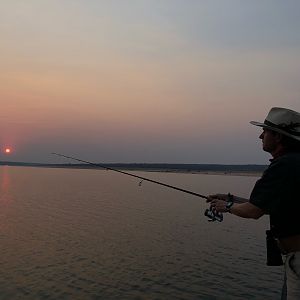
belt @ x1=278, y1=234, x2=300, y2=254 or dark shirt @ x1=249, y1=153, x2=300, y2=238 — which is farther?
belt @ x1=278, y1=234, x2=300, y2=254

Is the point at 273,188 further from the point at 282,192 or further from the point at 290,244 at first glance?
the point at 290,244

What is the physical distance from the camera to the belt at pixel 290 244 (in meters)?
3.97

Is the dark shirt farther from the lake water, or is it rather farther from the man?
the lake water

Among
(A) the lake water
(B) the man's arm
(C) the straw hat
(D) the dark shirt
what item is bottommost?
(A) the lake water

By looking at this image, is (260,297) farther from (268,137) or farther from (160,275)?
(268,137)

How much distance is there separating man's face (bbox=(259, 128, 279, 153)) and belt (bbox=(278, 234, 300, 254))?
878 mm

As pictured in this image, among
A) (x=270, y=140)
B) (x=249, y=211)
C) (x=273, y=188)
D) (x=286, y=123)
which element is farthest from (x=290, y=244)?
(x=286, y=123)

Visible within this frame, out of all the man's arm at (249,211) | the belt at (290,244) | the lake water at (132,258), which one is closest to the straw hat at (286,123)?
the man's arm at (249,211)

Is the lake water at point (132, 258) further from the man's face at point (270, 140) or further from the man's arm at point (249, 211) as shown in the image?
the man's face at point (270, 140)

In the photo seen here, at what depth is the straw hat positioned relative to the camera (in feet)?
13.7

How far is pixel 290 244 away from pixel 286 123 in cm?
115

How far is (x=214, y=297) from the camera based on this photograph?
1311cm

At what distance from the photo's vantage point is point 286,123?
165 inches

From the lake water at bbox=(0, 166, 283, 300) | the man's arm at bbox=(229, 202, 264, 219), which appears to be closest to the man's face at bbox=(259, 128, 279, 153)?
the man's arm at bbox=(229, 202, 264, 219)
